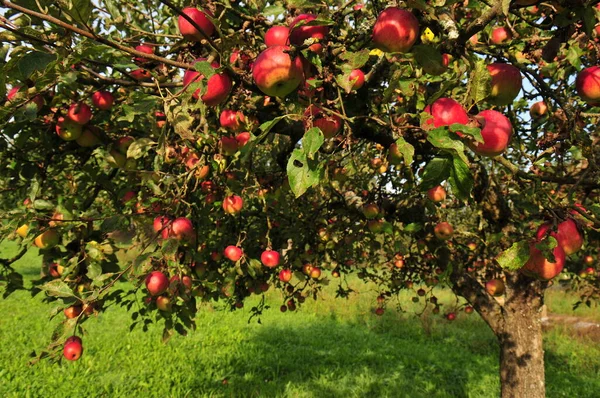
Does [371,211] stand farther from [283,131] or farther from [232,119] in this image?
[232,119]

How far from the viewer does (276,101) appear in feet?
6.46

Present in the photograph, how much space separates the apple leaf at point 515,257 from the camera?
55.1 inches

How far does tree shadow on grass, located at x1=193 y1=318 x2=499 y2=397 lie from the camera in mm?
6816

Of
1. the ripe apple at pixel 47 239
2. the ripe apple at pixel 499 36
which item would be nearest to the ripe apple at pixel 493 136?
the ripe apple at pixel 499 36

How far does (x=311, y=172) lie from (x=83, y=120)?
1.57 metres

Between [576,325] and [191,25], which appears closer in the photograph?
[191,25]

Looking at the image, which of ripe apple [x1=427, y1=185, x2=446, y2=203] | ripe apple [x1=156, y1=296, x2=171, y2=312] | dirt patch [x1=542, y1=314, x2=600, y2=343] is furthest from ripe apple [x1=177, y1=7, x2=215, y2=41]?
dirt patch [x1=542, y1=314, x2=600, y2=343]

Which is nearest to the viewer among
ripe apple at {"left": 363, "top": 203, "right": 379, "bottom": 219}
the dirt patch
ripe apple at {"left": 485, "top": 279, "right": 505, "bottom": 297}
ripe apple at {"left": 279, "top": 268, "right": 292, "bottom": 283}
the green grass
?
ripe apple at {"left": 363, "top": 203, "right": 379, "bottom": 219}

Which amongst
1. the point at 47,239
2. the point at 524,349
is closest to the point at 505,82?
the point at 47,239

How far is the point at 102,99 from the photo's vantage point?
2111mm

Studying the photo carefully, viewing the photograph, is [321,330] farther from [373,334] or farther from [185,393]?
[185,393]

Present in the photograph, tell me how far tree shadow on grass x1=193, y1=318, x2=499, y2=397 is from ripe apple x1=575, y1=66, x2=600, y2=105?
6118 millimetres

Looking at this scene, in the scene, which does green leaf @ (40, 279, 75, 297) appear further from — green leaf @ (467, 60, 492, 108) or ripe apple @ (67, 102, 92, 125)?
green leaf @ (467, 60, 492, 108)

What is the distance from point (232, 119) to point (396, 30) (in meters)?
1.00
